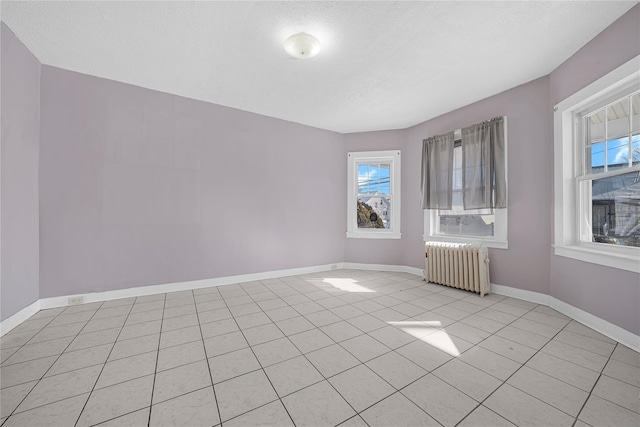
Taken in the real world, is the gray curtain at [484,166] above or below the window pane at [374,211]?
above

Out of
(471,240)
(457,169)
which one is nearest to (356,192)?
(457,169)

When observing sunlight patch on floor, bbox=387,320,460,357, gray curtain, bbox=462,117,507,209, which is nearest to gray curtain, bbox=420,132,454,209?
gray curtain, bbox=462,117,507,209

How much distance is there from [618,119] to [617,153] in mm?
322

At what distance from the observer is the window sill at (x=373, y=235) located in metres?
4.76

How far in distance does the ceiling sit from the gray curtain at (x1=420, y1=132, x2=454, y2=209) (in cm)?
76

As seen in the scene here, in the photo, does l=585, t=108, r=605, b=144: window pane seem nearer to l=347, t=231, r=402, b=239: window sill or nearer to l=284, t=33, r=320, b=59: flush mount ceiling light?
l=347, t=231, r=402, b=239: window sill

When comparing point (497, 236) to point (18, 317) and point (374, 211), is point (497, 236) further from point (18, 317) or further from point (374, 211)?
point (18, 317)

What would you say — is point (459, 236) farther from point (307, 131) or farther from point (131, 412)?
point (131, 412)

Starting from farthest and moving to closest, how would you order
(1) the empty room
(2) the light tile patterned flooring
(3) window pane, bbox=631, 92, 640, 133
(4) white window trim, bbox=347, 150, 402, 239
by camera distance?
1. (4) white window trim, bbox=347, 150, 402, 239
2. (3) window pane, bbox=631, 92, 640, 133
3. (1) the empty room
4. (2) the light tile patterned flooring

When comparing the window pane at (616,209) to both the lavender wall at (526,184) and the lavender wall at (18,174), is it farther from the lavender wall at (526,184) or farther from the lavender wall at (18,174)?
the lavender wall at (18,174)

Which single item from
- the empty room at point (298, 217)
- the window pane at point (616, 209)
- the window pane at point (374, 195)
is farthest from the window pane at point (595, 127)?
the window pane at point (374, 195)

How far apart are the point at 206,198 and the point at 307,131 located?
7.25 feet

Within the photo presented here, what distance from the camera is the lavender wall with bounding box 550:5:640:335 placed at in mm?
2037

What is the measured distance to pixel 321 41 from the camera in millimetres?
2361
